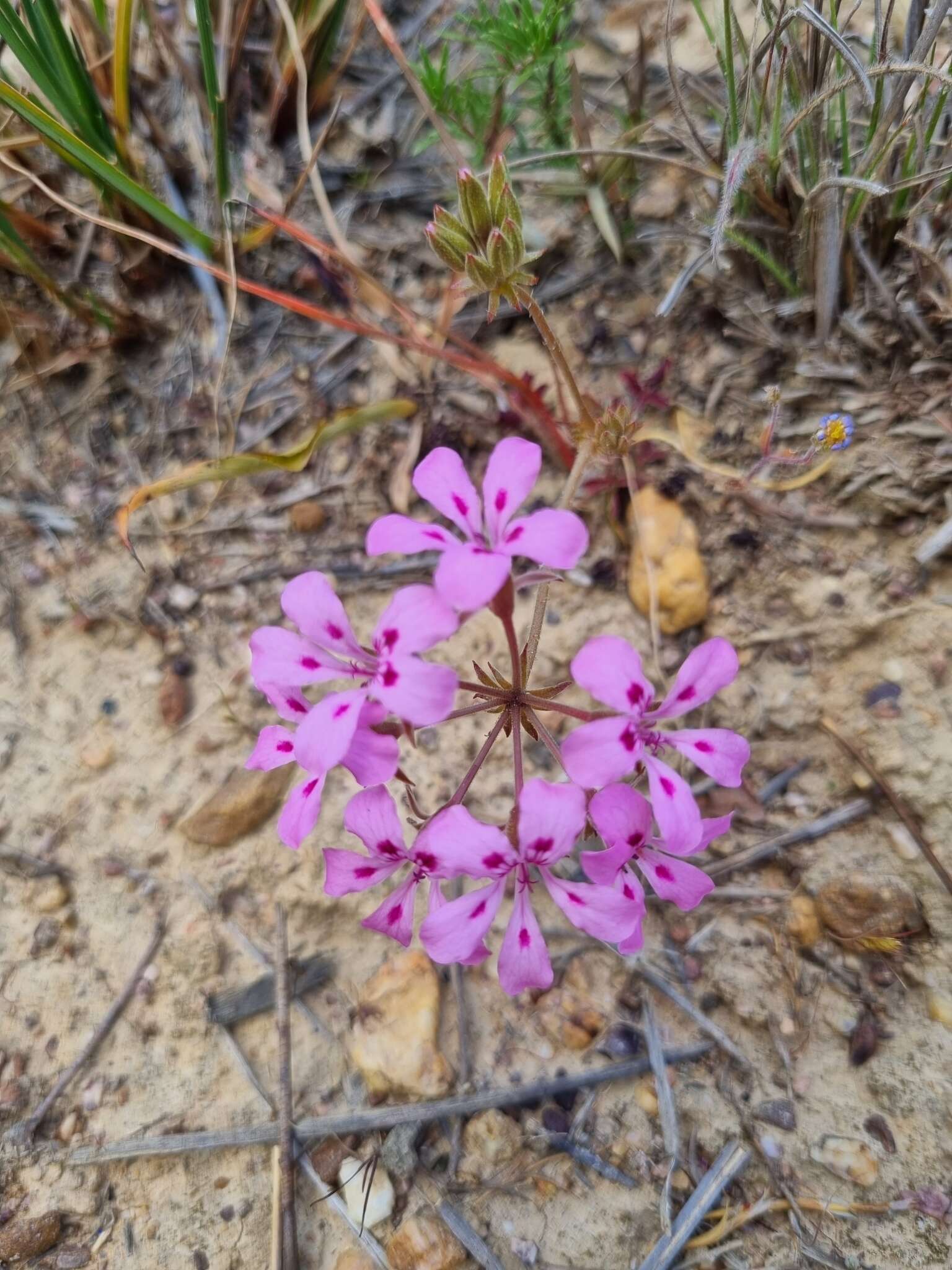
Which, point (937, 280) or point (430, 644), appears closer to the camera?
point (430, 644)

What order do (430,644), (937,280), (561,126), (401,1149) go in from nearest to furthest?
1. (430,644)
2. (401,1149)
3. (937,280)
4. (561,126)

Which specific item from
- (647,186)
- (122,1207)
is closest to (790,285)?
(647,186)

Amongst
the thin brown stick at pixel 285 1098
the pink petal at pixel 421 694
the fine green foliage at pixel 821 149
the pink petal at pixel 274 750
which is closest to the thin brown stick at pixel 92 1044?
the thin brown stick at pixel 285 1098

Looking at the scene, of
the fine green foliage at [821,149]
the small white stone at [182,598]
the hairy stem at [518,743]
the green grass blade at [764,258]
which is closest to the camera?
the hairy stem at [518,743]

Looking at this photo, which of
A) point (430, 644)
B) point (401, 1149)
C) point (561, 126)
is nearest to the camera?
point (430, 644)

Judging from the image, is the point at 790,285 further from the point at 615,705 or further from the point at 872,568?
the point at 615,705

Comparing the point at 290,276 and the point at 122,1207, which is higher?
the point at 290,276

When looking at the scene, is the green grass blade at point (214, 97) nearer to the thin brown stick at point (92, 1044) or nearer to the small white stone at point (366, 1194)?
the thin brown stick at point (92, 1044)
